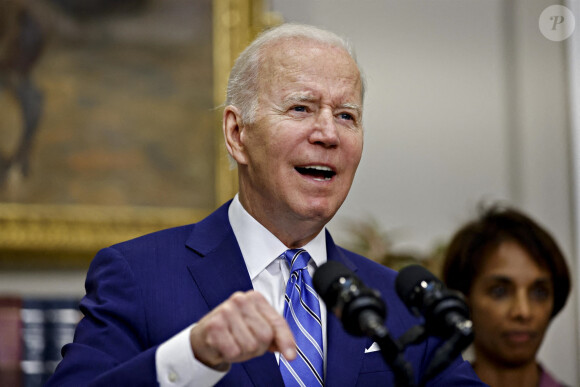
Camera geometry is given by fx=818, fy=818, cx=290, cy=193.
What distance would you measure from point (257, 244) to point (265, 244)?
23mm

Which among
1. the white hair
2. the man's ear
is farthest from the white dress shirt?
the white hair

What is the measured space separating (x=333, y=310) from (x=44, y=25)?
3.52 m

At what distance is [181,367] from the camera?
174cm

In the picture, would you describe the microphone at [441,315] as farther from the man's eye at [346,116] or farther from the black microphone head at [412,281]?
the man's eye at [346,116]

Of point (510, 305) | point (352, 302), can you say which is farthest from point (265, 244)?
point (510, 305)

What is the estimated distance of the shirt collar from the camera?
230cm

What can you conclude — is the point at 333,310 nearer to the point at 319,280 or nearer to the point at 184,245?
A: the point at 319,280

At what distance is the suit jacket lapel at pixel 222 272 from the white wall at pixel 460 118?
2813 mm

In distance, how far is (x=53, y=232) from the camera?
4344 mm

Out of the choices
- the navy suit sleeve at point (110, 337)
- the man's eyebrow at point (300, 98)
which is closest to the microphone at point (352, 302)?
the navy suit sleeve at point (110, 337)

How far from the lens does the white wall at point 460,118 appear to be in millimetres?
5160

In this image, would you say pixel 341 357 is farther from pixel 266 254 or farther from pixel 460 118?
pixel 460 118

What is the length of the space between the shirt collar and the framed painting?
6.98 feet

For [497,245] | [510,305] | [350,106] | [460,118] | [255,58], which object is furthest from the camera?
[460,118]
